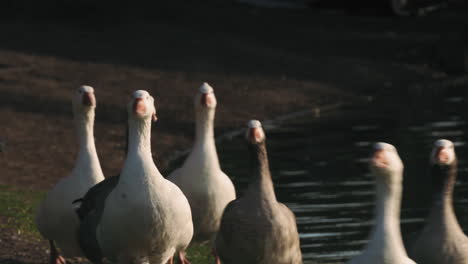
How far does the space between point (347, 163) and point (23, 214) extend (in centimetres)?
660

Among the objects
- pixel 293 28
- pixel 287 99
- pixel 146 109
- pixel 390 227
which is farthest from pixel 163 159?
pixel 293 28

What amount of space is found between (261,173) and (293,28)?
25.0 metres

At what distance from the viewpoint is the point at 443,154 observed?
912cm

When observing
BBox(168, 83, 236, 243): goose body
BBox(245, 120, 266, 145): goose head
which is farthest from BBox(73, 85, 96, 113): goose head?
BBox(245, 120, 266, 145): goose head

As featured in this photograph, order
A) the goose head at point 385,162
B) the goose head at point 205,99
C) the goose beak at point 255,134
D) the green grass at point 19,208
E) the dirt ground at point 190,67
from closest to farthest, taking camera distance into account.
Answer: the goose head at point 385,162 → the goose beak at point 255,134 → the goose head at point 205,99 → the green grass at point 19,208 → the dirt ground at point 190,67

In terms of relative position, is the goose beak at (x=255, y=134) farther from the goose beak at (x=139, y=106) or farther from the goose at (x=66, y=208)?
the goose at (x=66, y=208)

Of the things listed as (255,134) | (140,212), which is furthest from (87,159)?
(255,134)

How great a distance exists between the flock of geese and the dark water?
219 centimetres

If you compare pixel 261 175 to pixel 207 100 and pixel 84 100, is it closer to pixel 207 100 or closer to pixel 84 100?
pixel 207 100

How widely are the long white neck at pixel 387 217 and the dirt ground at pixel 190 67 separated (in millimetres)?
9327

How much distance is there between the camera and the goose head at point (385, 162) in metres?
8.37

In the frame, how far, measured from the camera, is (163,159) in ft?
63.8

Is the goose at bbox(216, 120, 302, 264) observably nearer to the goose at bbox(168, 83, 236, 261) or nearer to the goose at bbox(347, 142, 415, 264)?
the goose at bbox(168, 83, 236, 261)

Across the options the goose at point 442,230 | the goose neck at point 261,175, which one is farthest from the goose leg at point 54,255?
the goose at point 442,230
